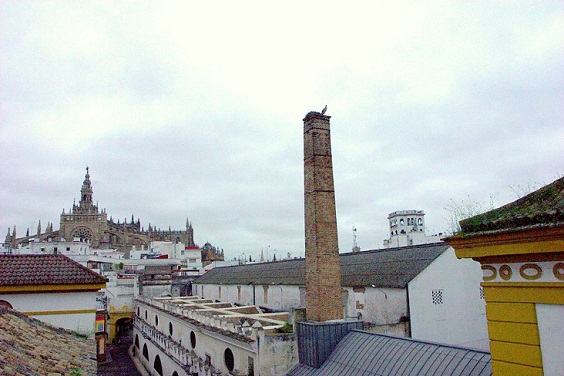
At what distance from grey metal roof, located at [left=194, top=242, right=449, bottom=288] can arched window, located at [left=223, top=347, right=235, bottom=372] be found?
6276mm

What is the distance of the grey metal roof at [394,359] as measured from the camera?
29.7 ft

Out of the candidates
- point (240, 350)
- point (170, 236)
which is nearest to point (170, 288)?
point (240, 350)

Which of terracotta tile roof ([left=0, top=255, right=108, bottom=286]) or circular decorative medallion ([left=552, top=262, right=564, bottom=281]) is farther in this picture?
terracotta tile roof ([left=0, top=255, right=108, bottom=286])

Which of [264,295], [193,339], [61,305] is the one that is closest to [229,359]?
[193,339]

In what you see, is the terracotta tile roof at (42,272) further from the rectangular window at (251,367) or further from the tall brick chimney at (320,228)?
the tall brick chimney at (320,228)

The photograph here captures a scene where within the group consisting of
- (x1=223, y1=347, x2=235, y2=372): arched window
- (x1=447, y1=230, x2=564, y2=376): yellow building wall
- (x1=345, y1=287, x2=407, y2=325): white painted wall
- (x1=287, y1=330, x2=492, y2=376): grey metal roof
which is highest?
(x1=447, y1=230, x2=564, y2=376): yellow building wall

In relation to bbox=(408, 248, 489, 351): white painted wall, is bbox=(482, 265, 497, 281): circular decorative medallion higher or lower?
higher

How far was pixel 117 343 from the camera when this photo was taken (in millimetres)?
40688

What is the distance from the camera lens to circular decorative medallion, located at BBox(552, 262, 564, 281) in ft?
14.9

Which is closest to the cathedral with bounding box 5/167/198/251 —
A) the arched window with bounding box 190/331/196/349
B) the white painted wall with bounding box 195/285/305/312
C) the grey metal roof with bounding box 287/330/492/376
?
the white painted wall with bounding box 195/285/305/312

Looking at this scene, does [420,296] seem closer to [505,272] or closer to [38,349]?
[505,272]

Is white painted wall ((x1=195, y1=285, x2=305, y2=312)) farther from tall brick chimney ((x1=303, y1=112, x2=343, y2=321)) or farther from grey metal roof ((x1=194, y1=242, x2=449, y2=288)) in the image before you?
tall brick chimney ((x1=303, y1=112, x2=343, y2=321))

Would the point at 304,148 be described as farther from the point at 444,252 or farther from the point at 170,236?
the point at 170,236

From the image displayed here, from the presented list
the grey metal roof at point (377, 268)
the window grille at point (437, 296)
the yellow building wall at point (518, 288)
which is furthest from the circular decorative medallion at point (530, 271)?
the window grille at point (437, 296)
